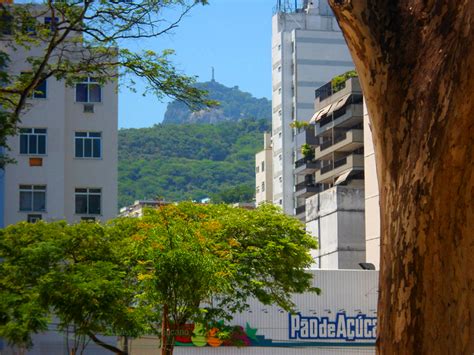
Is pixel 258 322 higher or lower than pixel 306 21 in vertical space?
lower

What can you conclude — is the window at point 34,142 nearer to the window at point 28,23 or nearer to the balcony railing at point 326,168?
the window at point 28,23

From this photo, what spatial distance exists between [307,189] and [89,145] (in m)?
45.5

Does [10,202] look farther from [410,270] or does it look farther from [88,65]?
[410,270]

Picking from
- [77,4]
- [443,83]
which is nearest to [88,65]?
[77,4]

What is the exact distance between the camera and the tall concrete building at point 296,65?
10431 cm

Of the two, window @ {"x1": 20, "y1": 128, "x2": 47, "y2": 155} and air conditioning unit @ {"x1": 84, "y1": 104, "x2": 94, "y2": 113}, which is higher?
air conditioning unit @ {"x1": 84, "y1": 104, "x2": 94, "y2": 113}

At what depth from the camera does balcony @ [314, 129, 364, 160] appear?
7531 centimetres

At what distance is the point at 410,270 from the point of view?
6867mm

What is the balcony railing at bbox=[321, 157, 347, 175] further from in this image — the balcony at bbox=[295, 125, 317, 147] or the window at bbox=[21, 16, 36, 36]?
the window at bbox=[21, 16, 36, 36]

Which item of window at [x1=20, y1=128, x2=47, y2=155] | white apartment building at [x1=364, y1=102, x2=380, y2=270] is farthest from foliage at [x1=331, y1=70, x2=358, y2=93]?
window at [x1=20, y1=128, x2=47, y2=155]

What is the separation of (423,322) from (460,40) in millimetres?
1812

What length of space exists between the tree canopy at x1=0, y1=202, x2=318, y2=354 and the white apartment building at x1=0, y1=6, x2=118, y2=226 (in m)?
6.79

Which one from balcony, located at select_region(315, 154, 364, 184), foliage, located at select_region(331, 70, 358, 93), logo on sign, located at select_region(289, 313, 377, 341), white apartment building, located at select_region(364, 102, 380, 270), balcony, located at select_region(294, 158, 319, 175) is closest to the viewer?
logo on sign, located at select_region(289, 313, 377, 341)

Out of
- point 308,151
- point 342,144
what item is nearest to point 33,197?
point 342,144
